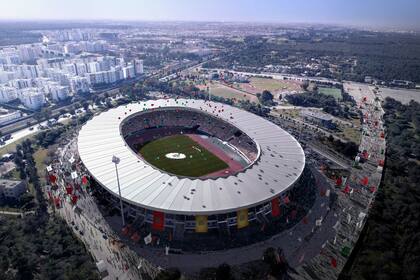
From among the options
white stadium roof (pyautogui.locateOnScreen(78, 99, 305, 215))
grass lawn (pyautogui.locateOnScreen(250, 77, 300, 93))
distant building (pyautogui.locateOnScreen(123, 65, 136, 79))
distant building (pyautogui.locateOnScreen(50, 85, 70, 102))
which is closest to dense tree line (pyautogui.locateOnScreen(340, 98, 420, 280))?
white stadium roof (pyautogui.locateOnScreen(78, 99, 305, 215))

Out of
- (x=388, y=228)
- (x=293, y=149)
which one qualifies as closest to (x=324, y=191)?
(x=293, y=149)

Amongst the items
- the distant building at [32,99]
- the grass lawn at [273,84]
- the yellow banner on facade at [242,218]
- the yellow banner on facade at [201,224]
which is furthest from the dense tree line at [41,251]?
the grass lawn at [273,84]

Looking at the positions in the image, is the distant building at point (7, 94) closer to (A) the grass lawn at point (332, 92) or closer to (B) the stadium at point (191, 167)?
(B) the stadium at point (191, 167)

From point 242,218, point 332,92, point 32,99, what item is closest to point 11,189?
point 242,218

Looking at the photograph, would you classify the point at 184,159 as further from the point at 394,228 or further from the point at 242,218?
the point at 394,228

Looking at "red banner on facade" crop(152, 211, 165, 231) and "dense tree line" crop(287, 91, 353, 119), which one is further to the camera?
"dense tree line" crop(287, 91, 353, 119)

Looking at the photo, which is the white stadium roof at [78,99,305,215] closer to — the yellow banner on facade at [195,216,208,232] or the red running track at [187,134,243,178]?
the yellow banner on facade at [195,216,208,232]

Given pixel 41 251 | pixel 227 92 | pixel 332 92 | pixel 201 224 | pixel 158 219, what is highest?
pixel 158 219

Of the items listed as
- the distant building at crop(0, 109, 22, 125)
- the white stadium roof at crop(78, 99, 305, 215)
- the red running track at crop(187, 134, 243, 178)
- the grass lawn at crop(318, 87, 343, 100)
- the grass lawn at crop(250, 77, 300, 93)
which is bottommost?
the distant building at crop(0, 109, 22, 125)
